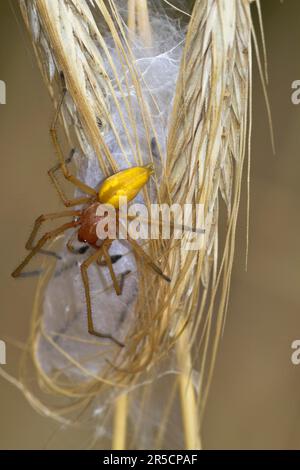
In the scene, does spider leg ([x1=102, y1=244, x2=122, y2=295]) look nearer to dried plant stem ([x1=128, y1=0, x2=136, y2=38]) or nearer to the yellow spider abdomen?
the yellow spider abdomen

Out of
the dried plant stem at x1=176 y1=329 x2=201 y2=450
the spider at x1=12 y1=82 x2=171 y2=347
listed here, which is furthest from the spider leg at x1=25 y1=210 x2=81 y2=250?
the dried plant stem at x1=176 y1=329 x2=201 y2=450

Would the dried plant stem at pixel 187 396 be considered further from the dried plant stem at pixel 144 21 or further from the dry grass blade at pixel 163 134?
the dried plant stem at pixel 144 21

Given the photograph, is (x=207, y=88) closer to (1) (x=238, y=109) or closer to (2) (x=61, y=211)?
(1) (x=238, y=109)

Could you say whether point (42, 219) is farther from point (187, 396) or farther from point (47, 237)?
point (187, 396)

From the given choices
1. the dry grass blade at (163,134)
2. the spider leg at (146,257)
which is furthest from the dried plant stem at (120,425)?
the spider leg at (146,257)

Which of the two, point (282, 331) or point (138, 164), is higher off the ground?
Answer: point (138, 164)

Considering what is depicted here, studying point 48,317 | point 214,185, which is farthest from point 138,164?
point 48,317

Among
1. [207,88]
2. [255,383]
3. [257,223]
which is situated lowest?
[255,383]
